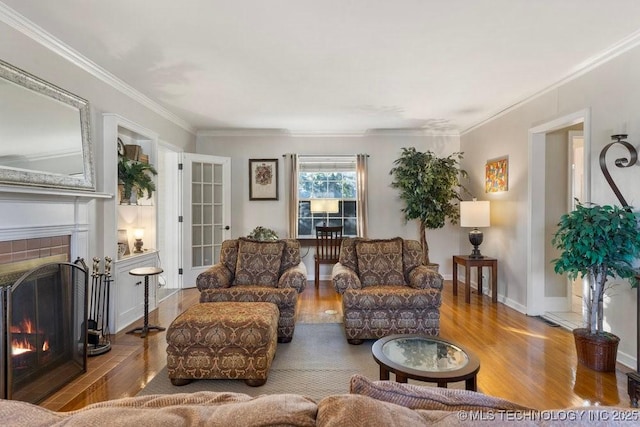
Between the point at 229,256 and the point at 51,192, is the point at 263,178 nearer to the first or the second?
the point at 229,256

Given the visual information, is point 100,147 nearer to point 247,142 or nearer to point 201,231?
point 201,231

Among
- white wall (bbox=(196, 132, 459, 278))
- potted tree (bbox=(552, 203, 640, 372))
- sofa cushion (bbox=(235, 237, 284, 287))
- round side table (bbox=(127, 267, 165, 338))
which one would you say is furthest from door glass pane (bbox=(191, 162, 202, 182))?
potted tree (bbox=(552, 203, 640, 372))

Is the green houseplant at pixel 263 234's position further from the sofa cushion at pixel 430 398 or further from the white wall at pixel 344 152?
the sofa cushion at pixel 430 398

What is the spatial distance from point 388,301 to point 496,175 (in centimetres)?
269

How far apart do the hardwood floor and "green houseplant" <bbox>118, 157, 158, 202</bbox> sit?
1.43 metres

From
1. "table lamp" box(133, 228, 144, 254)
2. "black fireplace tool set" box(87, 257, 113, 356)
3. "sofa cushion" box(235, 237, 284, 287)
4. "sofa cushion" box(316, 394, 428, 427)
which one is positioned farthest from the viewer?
"table lamp" box(133, 228, 144, 254)

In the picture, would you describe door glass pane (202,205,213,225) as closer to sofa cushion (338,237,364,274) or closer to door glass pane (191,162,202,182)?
door glass pane (191,162,202,182)

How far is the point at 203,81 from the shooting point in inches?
135

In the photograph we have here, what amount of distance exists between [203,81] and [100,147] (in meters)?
1.18

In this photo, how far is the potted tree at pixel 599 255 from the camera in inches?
94.8

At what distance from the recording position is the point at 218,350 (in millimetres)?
2258

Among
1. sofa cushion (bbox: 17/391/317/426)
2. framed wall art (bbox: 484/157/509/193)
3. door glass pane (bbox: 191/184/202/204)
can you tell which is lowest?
sofa cushion (bbox: 17/391/317/426)

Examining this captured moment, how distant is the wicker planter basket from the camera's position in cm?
246

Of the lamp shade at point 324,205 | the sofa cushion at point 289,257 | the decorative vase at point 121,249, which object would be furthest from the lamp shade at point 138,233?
the lamp shade at point 324,205
